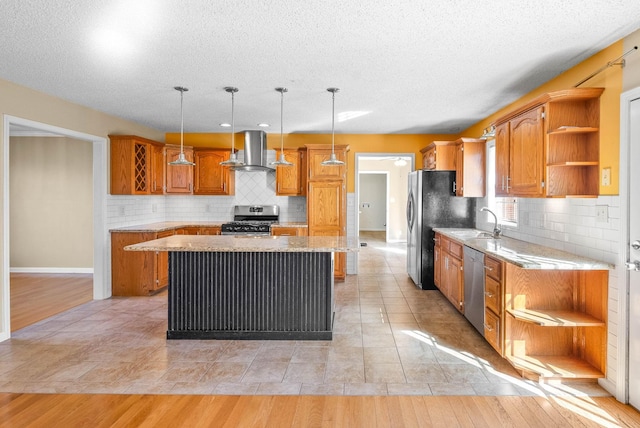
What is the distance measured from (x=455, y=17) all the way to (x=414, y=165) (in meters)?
4.40

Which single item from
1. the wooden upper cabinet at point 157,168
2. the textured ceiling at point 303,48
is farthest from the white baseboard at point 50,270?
the textured ceiling at point 303,48

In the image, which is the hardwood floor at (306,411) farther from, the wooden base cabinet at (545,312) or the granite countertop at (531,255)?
the granite countertop at (531,255)

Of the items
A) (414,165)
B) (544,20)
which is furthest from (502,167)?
(414,165)

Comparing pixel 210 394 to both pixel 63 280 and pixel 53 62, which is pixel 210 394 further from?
pixel 63 280

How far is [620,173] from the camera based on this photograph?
260 centimetres

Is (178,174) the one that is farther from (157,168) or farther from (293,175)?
(293,175)

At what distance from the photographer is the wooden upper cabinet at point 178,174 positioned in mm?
6290

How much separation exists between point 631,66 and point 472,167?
269 centimetres

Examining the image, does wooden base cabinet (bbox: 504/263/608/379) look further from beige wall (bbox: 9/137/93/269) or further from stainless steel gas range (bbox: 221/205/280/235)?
beige wall (bbox: 9/137/93/269)

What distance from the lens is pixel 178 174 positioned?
251 inches

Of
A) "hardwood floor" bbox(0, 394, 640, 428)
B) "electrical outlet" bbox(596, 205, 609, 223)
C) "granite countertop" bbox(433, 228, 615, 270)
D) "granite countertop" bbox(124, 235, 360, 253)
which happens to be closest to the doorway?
"granite countertop" bbox(433, 228, 615, 270)

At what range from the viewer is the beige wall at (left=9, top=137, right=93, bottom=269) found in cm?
675

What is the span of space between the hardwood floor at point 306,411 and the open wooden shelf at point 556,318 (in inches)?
18.5

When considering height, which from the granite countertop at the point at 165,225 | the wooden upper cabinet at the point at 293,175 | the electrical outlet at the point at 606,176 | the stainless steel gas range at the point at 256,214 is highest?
the wooden upper cabinet at the point at 293,175
